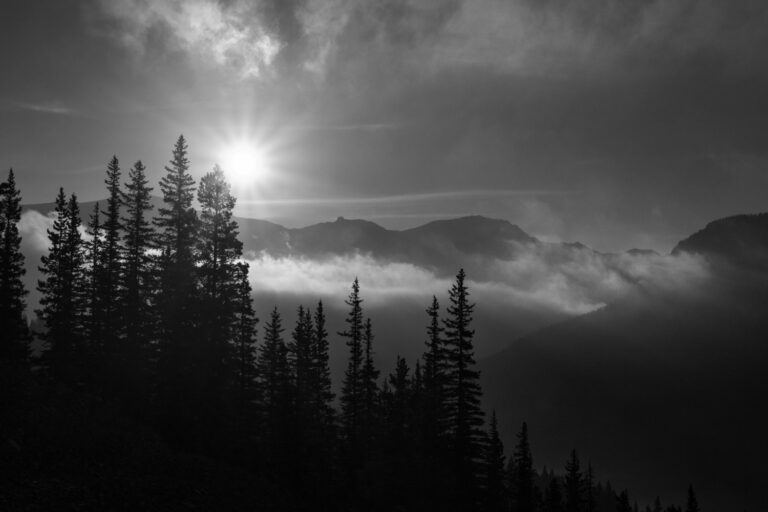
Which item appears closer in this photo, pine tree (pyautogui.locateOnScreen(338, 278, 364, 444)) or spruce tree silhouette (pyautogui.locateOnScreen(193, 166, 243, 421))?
spruce tree silhouette (pyautogui.locateOnScreen(193, 166, 243, 421))

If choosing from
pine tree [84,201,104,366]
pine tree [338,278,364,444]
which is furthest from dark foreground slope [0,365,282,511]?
pine tree [338,278,364,444]

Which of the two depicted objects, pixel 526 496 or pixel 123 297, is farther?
pixel 526 496

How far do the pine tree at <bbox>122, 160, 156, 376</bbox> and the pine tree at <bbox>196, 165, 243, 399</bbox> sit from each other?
5.07 metres

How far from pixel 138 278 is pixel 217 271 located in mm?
10074

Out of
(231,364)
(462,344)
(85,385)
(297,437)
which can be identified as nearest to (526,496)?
(462,344)

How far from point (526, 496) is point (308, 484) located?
34670 mm

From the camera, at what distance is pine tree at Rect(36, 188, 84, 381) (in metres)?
41.7

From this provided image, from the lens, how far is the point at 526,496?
A: 57.3 m

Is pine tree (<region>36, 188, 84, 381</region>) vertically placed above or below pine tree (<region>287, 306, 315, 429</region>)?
above

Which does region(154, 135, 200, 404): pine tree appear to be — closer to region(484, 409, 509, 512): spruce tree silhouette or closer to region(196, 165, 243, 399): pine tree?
region(196, 165, 243, 399): pine tree

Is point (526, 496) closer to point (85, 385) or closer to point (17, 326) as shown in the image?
point (85, 385)

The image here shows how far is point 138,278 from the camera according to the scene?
3812 cm

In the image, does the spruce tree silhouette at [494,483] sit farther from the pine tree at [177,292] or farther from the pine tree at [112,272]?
the pine tree at [112,272]

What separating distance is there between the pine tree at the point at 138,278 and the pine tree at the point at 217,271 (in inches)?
200
